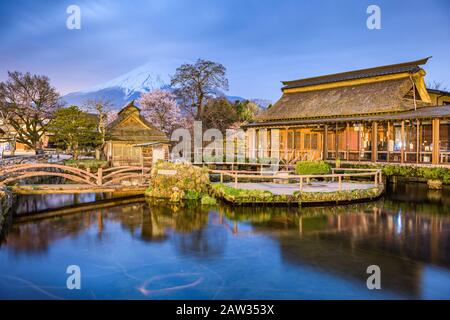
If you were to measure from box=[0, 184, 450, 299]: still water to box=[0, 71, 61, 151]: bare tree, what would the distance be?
28847mm

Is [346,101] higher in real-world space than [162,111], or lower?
lower

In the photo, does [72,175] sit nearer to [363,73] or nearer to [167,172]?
[167,172]

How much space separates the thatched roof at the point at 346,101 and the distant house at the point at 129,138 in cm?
1107

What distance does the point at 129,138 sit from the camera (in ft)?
119

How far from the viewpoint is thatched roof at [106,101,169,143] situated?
36.3 meters

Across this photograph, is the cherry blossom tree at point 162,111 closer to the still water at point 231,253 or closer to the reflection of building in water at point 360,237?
the still water at point 231,253

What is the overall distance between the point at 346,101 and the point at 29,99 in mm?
31823

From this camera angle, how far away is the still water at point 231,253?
23.0 feet

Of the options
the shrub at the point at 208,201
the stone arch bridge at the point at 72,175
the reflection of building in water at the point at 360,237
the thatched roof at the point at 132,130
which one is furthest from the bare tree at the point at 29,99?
the reflection of building in water at the point at 360,237

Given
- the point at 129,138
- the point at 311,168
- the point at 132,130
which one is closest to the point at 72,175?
the point at 311,168

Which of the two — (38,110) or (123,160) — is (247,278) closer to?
(123,160)

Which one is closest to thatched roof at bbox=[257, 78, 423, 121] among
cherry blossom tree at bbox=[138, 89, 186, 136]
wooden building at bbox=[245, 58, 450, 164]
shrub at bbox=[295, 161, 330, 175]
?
wooden building at bbox=[245, 58, 450, 164]

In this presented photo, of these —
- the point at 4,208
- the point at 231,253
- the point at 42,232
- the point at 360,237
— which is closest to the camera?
the point at 231,253

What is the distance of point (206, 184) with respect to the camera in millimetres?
17625
